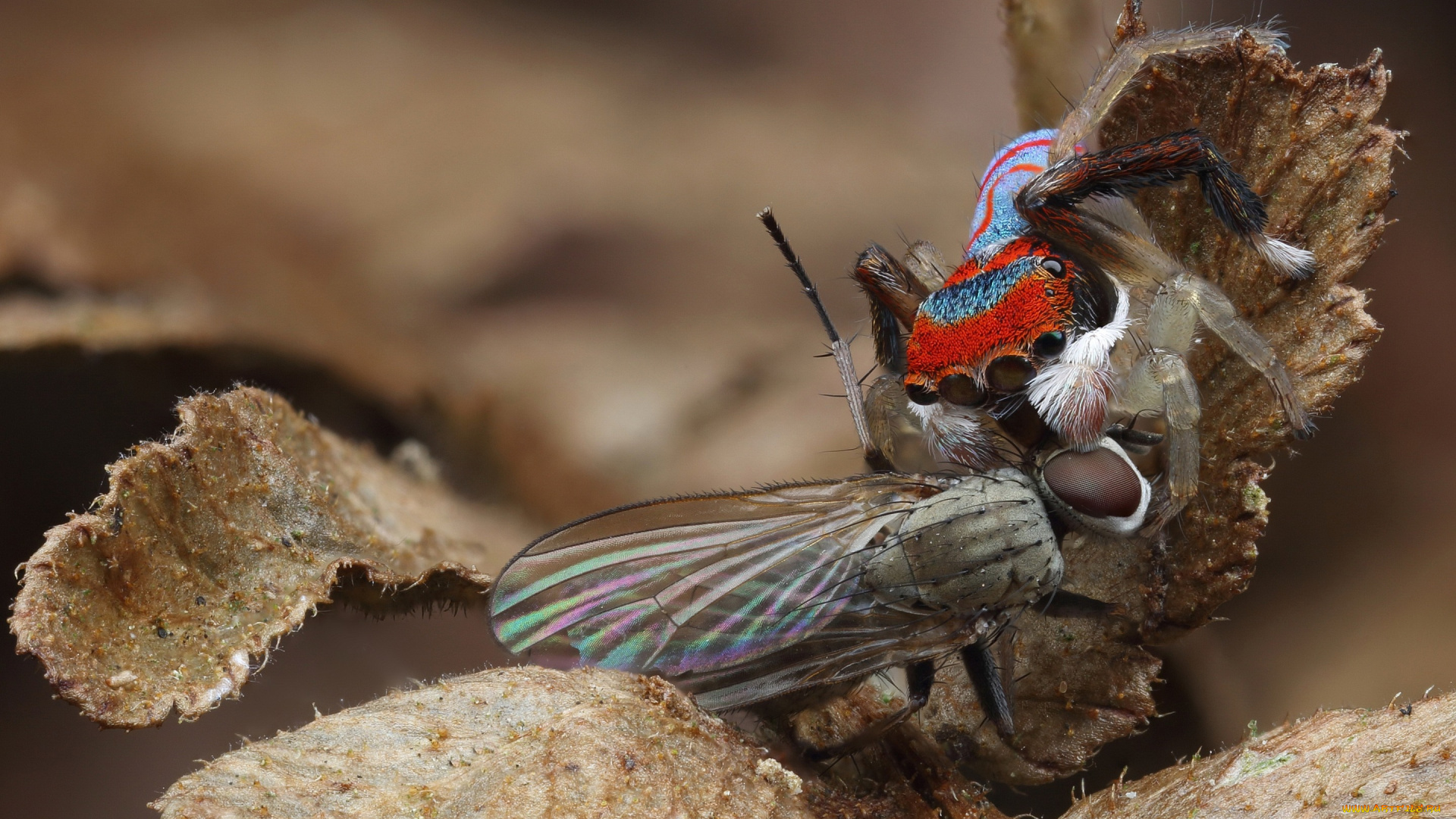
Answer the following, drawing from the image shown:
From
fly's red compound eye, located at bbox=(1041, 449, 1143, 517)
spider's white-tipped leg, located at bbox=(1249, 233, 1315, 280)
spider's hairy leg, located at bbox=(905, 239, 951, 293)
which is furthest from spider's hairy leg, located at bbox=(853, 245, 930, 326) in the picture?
spider's white-tipped leg, located at bbox=(1249, 233, 1315, 280)

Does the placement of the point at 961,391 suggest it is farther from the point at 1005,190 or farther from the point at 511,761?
the point at 511,761

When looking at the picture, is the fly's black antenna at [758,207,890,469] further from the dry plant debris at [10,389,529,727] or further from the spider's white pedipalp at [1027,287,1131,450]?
the dry plant debris at [10,389,529,727]

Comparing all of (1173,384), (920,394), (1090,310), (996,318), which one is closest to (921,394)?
(920,394)

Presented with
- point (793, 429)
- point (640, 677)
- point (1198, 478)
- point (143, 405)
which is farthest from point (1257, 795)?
point (143, 405)

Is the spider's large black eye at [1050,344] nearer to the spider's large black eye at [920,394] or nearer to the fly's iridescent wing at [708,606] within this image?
the spider's large black eye at [920,394]

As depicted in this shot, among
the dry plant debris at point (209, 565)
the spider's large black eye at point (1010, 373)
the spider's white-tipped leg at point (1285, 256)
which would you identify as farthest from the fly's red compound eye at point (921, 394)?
the dry plant debris at point (209, 565)

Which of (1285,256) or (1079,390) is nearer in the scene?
(1285,256)

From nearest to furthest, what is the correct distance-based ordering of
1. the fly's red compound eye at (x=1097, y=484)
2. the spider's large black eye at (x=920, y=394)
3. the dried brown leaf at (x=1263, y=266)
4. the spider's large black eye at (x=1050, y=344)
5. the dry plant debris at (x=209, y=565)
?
the dry plant debris at (x=209, y=565), the dried brown leaf at (x=1263, y=266), the fly's red compound eye at (x=1097, y=484), the spider's large black eye at (x=1050, y=344), the spider's large black eye at (x=920, y=394)
